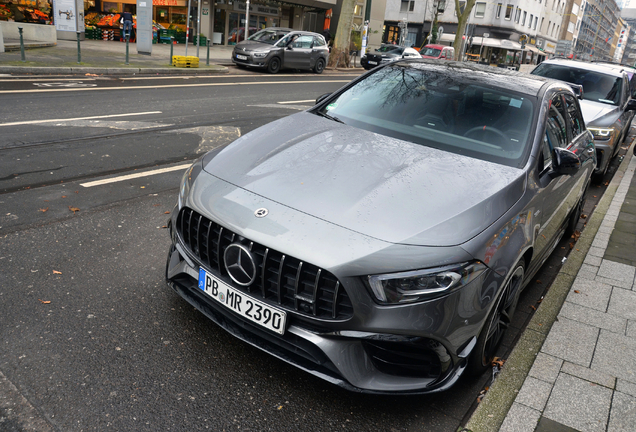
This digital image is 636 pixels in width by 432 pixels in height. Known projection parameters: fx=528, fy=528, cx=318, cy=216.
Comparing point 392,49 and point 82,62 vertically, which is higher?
point 392,49

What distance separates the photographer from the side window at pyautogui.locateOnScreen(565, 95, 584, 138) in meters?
4.60

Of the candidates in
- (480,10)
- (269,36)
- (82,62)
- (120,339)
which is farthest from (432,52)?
(480,10)

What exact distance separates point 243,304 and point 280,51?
1992cm

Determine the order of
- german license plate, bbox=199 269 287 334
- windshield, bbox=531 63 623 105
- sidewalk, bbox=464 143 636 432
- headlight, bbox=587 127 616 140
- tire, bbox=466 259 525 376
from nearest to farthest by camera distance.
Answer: german license plate, bbox=199 269 287 334
sidewalk, bbox=464 143 636 432
tire, bbox=466 259 525 376
headlight, bbox=587 127 616 140
windshield, bbox=531 63 623 105

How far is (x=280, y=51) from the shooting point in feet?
69.7

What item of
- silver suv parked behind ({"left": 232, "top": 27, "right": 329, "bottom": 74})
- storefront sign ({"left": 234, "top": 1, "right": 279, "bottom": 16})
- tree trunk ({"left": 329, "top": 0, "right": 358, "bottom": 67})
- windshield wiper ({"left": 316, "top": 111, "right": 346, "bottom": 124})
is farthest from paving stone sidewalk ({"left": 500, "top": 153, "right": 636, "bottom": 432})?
storefront sign ({"left": 234, "top": 1, "right": 279, "bottom": 16})

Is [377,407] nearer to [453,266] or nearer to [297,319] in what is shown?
[297,319]

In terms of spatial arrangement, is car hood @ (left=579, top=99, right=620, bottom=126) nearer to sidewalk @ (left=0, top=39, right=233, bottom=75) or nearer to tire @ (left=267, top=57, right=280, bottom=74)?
sidewalk @ (left=0, top=39, right=233, bottom=75)

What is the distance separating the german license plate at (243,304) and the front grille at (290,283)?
4cm

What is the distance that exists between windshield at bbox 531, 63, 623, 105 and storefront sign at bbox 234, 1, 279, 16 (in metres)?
28.2

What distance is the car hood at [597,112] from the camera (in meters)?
7.96

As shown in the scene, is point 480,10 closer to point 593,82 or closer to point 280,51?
point 280,51

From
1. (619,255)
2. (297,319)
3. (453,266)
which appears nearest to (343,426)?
(297,319)

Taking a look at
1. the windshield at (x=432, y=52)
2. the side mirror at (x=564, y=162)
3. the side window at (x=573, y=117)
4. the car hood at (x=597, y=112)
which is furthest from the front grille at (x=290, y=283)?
the windshield at (x=432, y=52)
